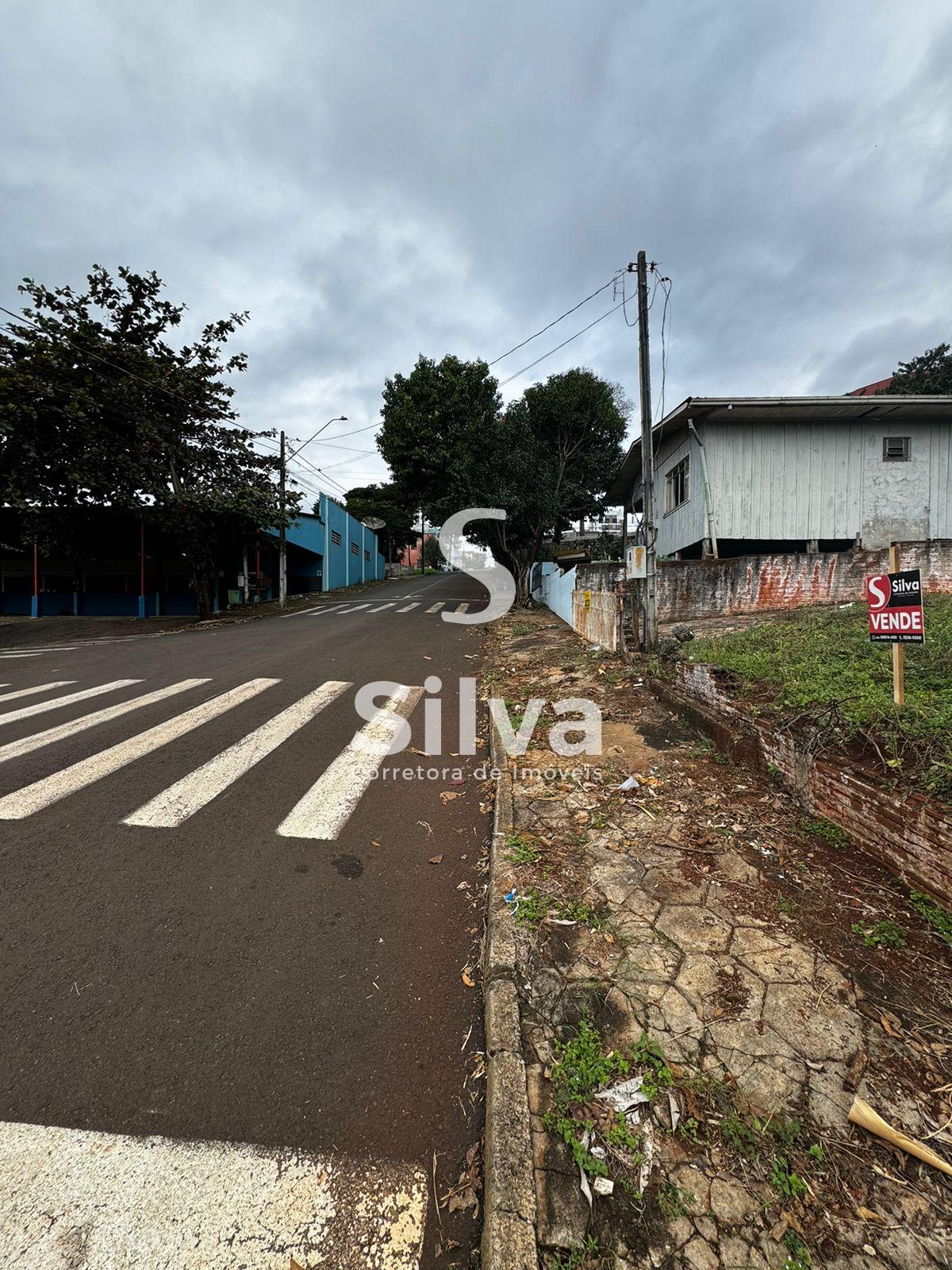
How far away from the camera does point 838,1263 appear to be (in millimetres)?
1461

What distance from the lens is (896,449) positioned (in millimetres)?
13430

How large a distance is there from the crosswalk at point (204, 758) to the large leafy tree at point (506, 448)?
491 inches

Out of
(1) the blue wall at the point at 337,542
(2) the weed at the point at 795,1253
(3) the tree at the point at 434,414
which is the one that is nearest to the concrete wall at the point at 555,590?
(3) the tree at the point at 434,414

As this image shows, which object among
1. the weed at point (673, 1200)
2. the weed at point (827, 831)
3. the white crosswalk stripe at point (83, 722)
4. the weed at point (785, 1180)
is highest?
the white crosswalk stripe at point (83, 722)

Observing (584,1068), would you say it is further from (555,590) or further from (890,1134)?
(555,590)

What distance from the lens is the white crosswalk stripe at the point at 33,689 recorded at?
7.70m

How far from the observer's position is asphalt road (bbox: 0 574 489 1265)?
1.96m

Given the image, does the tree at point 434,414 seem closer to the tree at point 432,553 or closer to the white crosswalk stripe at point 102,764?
the white crosswalk stripe at point 102,764

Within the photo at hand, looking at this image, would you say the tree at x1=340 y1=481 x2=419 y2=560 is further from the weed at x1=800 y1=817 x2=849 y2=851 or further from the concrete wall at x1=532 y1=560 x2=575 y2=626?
the weed at x1=800 y1=817 x2=849 y2=851

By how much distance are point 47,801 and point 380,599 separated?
2236cm

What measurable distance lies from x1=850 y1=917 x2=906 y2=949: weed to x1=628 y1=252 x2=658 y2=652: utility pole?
5.89 metres

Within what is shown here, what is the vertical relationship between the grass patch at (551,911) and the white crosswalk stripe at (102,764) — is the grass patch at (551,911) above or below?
below

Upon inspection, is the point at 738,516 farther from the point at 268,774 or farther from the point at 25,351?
the point at 25,351

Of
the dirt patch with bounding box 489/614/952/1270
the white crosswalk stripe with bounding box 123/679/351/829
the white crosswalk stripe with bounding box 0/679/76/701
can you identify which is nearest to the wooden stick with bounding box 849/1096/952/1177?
the dirt patch with bounding box 489/614/952/1270
